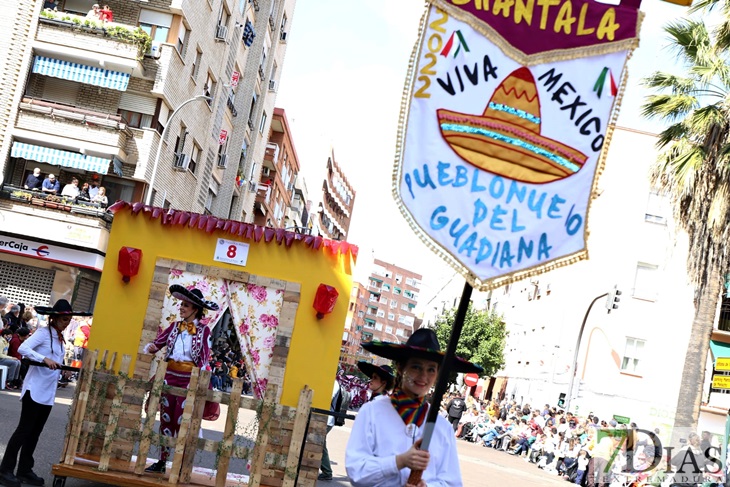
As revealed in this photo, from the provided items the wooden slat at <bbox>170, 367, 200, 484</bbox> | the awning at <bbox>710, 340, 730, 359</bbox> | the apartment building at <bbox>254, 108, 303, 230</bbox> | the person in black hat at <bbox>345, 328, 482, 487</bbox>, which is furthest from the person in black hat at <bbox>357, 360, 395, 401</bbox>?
the apartment building at <bbox>254, 108, 303, 230</bbox>

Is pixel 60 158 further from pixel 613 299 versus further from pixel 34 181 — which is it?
pixel 613 299

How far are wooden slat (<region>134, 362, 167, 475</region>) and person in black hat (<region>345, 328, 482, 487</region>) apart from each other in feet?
15.4

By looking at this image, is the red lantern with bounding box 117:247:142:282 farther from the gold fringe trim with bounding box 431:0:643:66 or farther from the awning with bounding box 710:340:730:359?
the awning with bounding box 710:340:730:359

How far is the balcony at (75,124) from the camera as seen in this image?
109 ft

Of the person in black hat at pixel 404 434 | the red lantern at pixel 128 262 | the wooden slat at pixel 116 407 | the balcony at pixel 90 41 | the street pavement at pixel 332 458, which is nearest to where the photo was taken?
the person in black hat at pixel 404 434

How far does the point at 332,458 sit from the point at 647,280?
27355mm

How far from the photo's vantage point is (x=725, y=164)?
22500mm

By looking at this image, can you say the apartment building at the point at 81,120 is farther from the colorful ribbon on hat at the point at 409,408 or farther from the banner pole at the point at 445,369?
the banner pole at the point at 445,369

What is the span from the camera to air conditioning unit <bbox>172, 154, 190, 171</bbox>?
37.9 metres

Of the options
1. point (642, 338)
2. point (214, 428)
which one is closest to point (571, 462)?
point (214, 428)

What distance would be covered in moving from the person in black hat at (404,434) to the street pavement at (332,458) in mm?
5624

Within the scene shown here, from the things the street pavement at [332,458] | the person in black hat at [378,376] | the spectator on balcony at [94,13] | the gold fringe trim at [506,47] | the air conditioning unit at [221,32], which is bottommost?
the street pavement at [332,458]

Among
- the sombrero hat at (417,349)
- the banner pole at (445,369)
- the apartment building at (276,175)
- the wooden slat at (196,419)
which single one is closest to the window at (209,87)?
the apartment building at (276,175)

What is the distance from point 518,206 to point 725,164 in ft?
62.1
